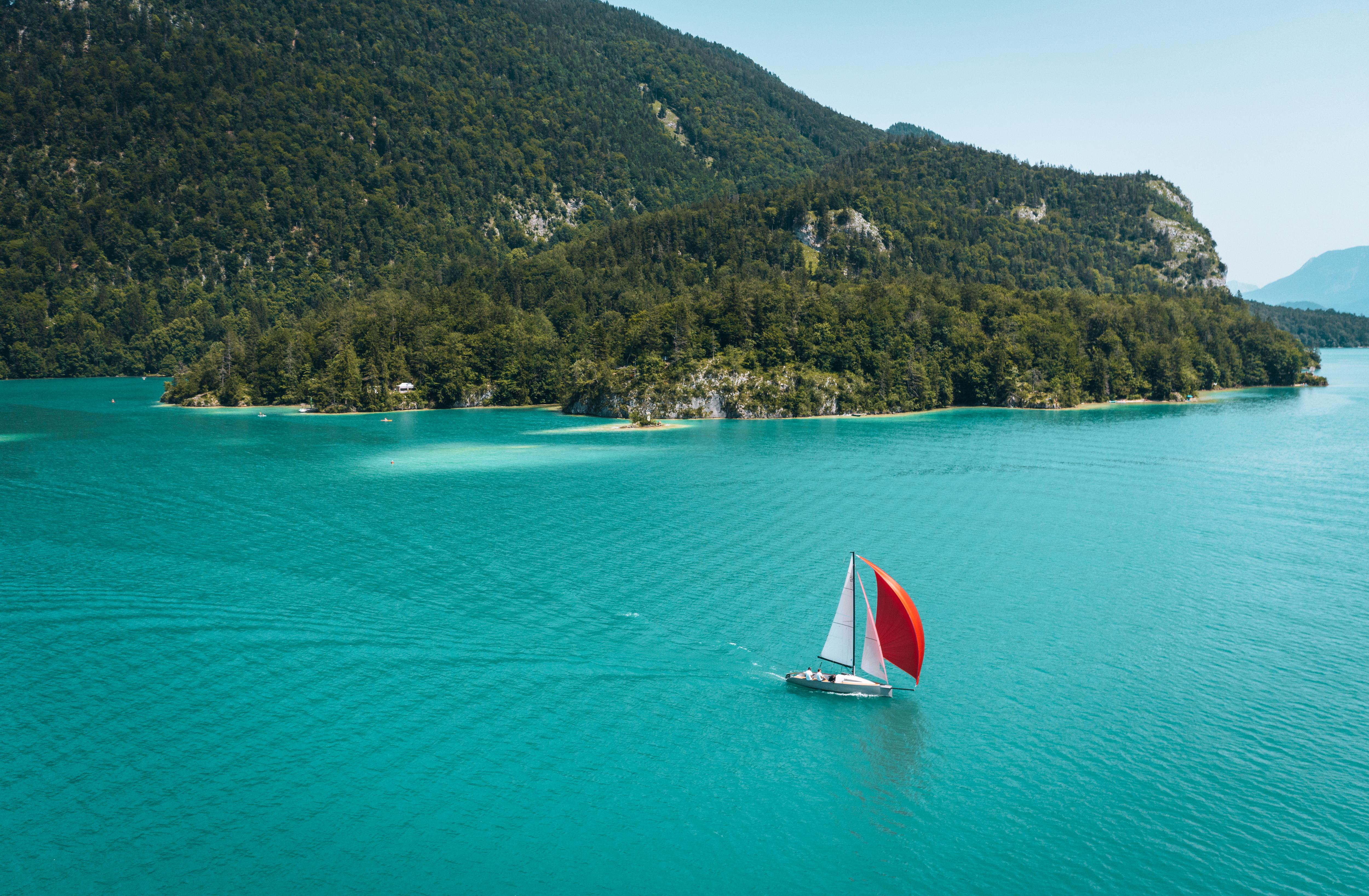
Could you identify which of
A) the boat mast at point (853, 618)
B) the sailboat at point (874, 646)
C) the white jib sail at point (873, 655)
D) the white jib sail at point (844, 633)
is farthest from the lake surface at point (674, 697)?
the white jib sail at point (844, 633)

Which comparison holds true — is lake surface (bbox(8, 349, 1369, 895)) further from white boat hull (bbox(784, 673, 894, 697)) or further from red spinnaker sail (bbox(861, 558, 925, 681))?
red spinnaker sail (bbox(861, 558, 925, 681))

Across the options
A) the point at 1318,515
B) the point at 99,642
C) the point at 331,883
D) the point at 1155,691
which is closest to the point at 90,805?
the point at 331,883

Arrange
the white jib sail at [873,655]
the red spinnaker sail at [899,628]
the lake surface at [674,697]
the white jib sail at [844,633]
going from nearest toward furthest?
the lake surface at [674,697] < the red spinnaker sail at [899,628] < the white jib sail at [844,633] < the white jib sail at [873,655]

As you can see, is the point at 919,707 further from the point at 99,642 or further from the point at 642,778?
the point at 99,642

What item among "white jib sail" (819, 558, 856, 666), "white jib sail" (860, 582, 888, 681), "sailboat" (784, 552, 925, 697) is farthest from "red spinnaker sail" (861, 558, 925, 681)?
"white jib sail" (819, 558, 856, 666)

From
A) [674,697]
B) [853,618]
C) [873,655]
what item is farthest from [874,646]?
[674,697]

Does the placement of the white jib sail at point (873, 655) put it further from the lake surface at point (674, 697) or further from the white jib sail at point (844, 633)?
the lake surface at point (674, 697)
